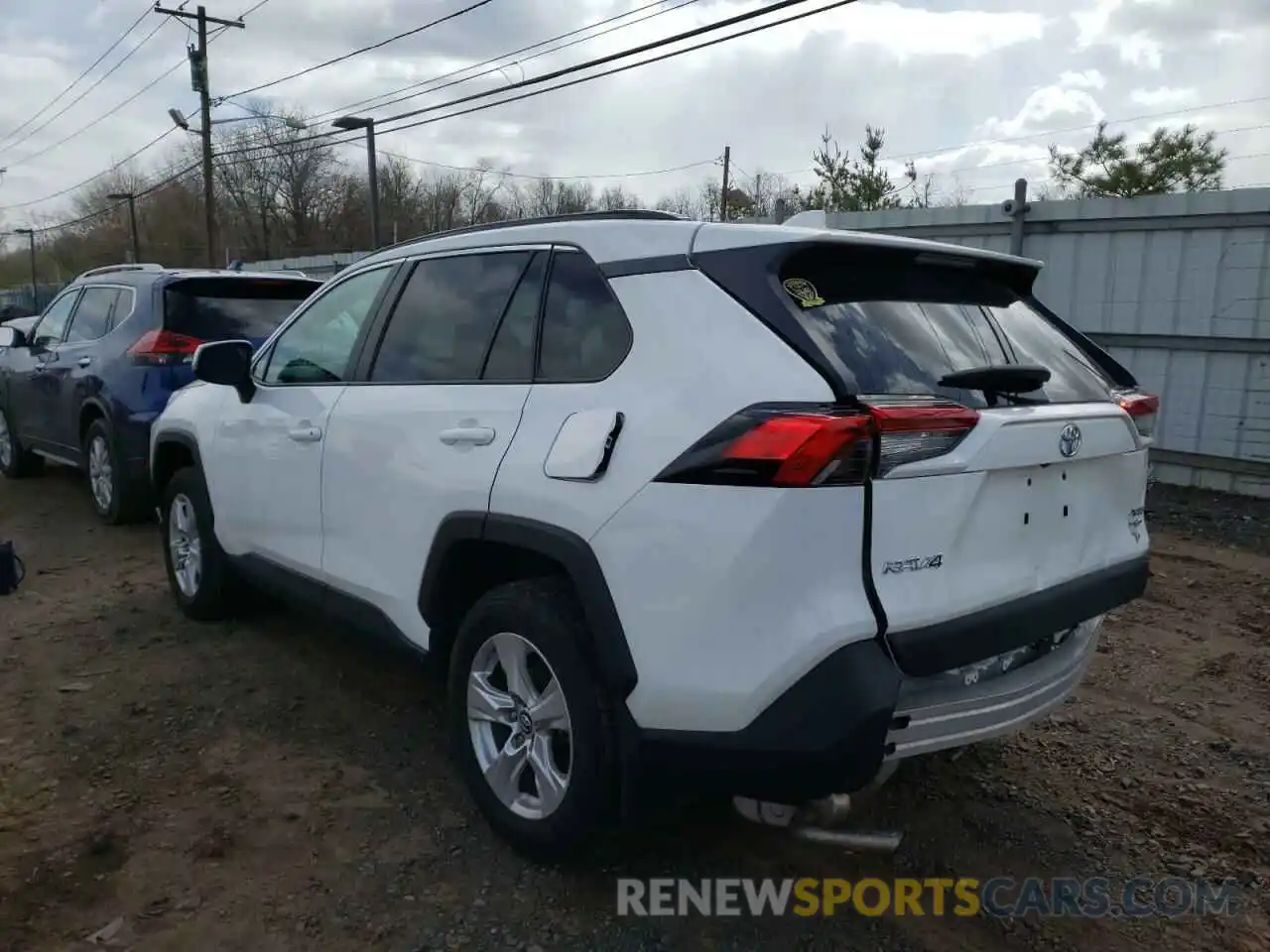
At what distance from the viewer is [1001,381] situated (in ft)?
7.92

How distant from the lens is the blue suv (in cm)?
645

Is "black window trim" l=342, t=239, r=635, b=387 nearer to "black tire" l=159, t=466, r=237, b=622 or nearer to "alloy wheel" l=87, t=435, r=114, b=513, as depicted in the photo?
"black tire" l=159, t=466, r=237, b=622

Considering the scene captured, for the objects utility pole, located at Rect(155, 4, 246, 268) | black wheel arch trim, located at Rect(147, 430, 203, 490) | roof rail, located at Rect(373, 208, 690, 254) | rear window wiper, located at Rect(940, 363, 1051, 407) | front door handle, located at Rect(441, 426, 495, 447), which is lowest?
black wheel arch trim, located at Rect(147, 430, 203, 490)

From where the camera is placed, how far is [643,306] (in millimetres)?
2471

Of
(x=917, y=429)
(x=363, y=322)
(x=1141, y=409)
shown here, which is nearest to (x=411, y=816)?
(x=363, y=322)

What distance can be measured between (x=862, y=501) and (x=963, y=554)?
345mm

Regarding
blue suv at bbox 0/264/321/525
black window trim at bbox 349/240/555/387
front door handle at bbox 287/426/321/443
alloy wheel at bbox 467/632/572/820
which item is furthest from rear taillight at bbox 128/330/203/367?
alloy wheel at bbox 467/632/572/820

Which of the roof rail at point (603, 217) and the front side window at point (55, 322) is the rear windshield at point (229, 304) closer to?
the front side window at point (55, 322)

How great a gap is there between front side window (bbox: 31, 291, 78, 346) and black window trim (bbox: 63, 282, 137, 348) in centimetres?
9

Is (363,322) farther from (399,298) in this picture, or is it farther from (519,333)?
(519,333)

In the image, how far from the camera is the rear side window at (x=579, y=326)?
99.7 inches

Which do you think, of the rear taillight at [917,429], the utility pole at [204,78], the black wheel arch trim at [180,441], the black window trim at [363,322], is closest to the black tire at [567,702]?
the rear taillight at [917,429]

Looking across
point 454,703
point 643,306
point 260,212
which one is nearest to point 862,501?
point 643,306

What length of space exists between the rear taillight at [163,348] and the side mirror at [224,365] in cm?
267
